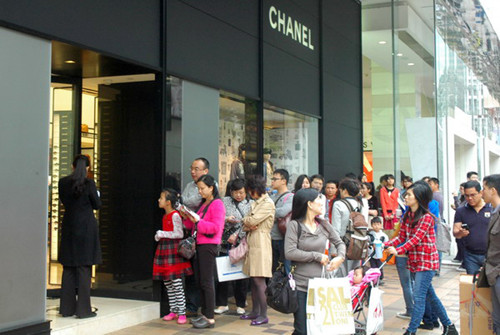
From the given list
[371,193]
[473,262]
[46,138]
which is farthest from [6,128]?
[371,193]

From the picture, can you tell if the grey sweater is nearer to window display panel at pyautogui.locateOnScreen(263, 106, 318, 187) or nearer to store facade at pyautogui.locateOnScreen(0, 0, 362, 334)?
store facade at pyautogui.locateOnScreen(0, 0, 362, 334)

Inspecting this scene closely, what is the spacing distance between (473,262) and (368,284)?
1591 millimetres

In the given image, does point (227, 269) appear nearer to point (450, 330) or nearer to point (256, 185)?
point (256, 185)

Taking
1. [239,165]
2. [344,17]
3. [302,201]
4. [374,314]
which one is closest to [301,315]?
[374,314]

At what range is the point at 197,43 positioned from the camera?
7.15 meters

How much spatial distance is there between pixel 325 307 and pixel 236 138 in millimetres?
4134

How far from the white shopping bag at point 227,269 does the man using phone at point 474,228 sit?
2274mm

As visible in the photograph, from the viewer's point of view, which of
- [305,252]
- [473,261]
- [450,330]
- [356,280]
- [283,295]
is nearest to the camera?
[283,295]

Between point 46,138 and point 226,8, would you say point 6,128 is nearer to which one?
point 46,138

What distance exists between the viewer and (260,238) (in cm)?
619

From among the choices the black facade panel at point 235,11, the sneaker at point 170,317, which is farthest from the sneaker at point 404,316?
the black facade panel at point 235,11

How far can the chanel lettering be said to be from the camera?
921cm

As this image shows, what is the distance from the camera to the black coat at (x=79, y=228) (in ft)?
18.8

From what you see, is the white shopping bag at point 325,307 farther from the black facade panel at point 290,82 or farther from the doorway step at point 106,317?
the black facade panel at point 290,82
